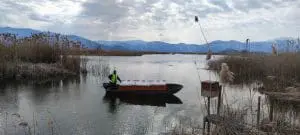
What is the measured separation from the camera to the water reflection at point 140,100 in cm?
1669

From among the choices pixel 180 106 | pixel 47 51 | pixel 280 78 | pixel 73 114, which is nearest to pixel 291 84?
pixel 280 78

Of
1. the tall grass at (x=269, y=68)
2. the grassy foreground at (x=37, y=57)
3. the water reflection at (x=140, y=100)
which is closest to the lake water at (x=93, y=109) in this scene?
the water reflection at (x=140, y=100)

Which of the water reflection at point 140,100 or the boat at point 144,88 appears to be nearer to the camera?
the water reflection at point 140,100

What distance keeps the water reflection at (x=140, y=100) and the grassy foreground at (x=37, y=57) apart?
885cm

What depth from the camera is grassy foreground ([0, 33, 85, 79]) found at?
23812 millimetres

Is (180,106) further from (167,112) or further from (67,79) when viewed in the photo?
(67,79)

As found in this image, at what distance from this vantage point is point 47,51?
27.8 m

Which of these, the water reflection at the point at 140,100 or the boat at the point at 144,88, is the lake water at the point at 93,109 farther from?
the boat at the point at 144,88

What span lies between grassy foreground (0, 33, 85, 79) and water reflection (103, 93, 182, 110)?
885cm

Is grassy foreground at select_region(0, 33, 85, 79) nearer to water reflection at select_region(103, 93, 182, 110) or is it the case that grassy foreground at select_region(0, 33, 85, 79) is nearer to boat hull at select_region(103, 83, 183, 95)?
boat hull at select_region(103, 83, 183, 95)

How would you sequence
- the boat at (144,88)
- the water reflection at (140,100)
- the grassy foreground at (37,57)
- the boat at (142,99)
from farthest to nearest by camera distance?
1. the grassy foreground at (37,57)
2. the boat at (144,88)
3. the boat at (142,99)
4. the water reflection at (140,100)

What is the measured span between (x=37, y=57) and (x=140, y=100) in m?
13.4

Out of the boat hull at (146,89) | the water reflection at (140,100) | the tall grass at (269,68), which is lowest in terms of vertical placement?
the water reflection at (140,100)

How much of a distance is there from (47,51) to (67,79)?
4.52 meters
